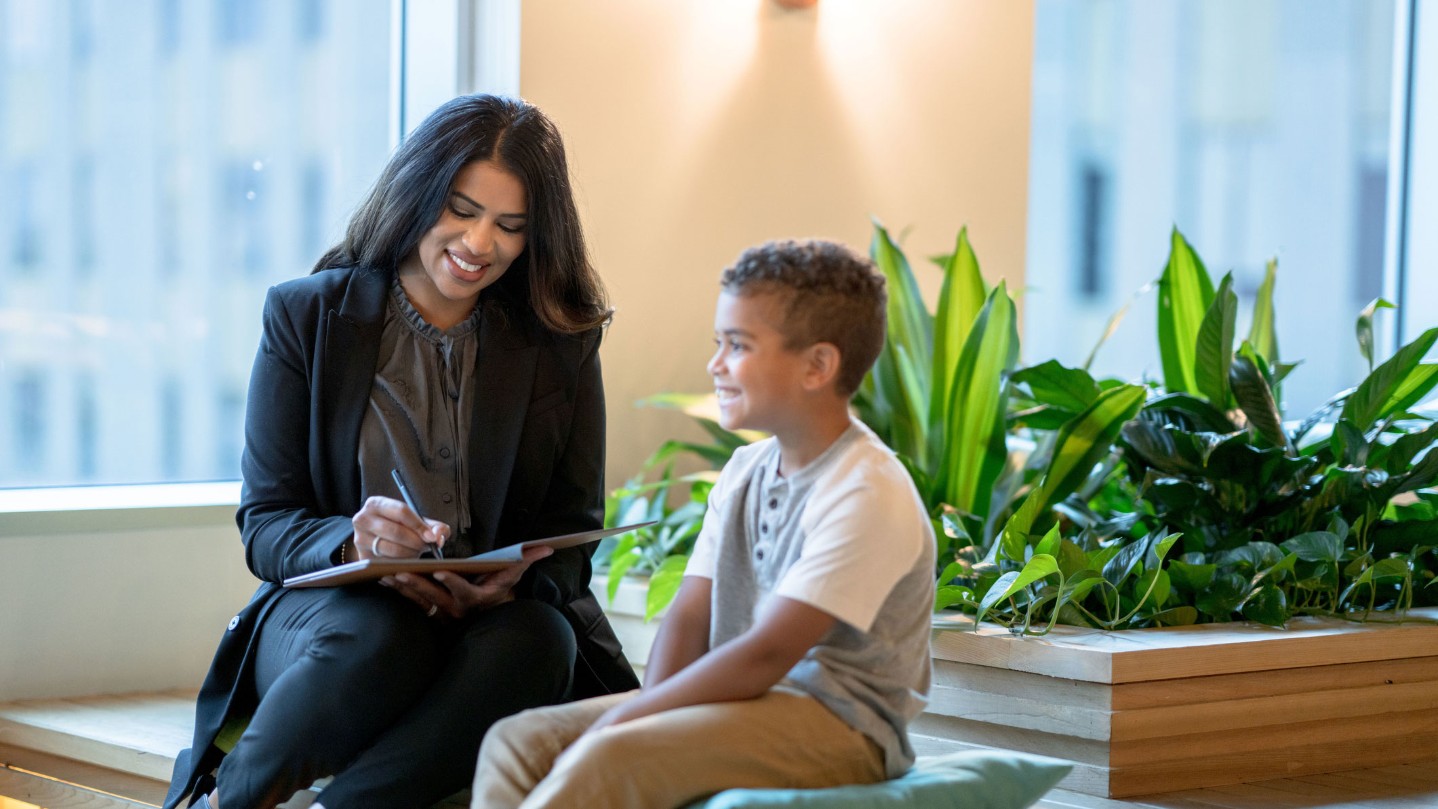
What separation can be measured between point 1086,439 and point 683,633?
117cm

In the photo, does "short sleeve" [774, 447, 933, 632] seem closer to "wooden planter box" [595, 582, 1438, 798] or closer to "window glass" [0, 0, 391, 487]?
"wooden planter box" [595, 582, 1438, 798]

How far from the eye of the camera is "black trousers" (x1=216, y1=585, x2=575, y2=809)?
5.31 feet

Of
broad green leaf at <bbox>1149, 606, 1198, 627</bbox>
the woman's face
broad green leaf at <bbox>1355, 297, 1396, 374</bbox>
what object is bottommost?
broad green leaf at <bbox>1149, 606, 1198, 627</bbox>

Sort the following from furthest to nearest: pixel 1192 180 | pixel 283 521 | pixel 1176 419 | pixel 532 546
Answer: pixel 1192 180 → pixel 1176 419 → pixel 283 521 → pixel 532 546

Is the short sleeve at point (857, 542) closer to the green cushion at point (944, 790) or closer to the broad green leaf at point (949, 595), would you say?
the green cushion at point (944, 790)

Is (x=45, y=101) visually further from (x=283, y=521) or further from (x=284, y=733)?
(x=284, y=733)

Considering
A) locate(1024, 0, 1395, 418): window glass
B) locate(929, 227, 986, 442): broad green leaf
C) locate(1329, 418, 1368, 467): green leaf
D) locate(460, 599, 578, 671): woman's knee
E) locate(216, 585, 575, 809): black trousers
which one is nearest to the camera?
locate(216, 585, 575, 809): black trousers

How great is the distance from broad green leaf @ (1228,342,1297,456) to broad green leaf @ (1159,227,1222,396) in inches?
13.2

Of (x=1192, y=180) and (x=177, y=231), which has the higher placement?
(x=1192, y=180)

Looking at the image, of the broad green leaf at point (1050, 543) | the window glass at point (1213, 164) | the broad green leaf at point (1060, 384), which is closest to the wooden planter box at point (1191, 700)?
the broad green leaf at point (1050, 543)

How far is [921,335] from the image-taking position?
2.82 metres

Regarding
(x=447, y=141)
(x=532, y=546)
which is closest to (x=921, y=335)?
(x=447, y=141)

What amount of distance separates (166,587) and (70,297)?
569 millimetres

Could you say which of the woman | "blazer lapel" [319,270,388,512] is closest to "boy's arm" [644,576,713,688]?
the woman
